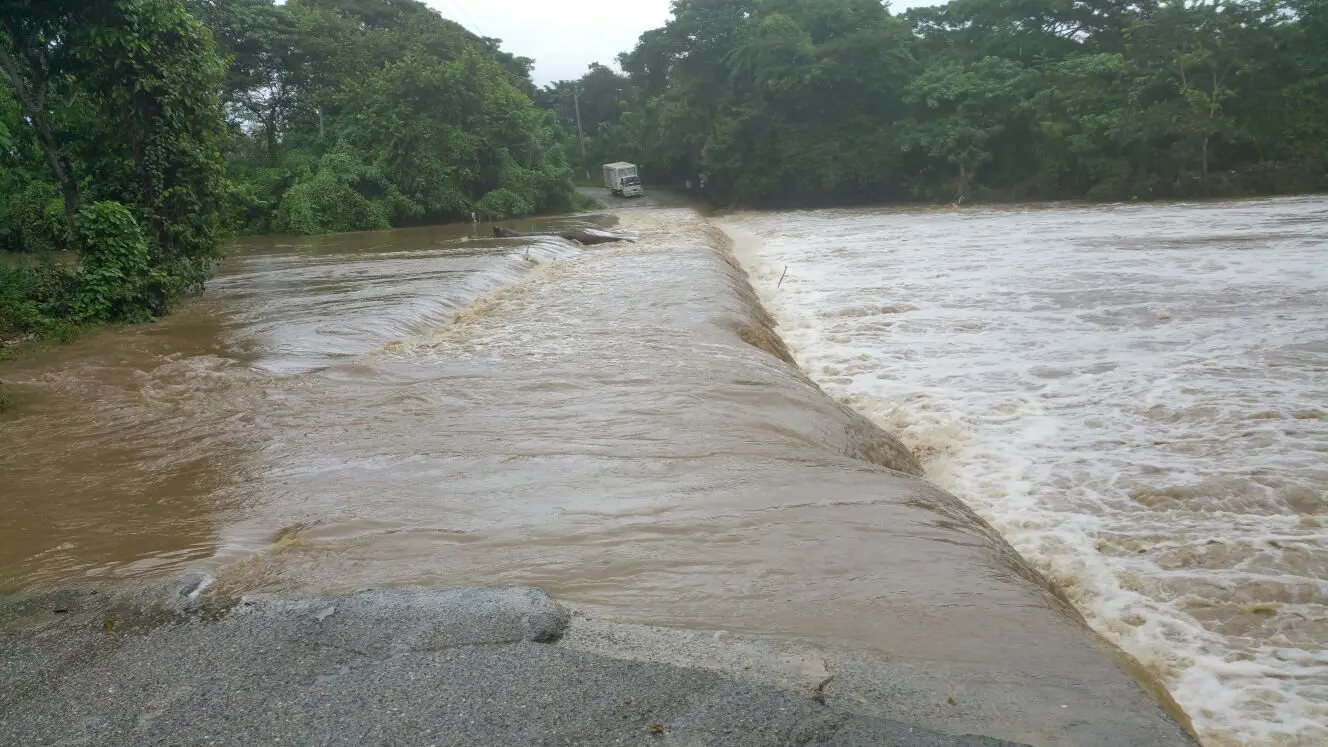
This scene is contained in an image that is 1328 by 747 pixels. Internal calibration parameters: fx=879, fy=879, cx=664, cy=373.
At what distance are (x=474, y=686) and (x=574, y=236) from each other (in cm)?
2050

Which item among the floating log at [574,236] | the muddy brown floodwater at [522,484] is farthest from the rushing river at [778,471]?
the floating log at [574,236]

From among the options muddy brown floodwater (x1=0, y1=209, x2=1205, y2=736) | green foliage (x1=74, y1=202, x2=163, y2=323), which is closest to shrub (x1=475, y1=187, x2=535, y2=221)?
green foliage (x1=74, y1=202, x2=163, y2=323)

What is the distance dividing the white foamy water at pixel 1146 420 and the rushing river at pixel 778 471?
3 cm

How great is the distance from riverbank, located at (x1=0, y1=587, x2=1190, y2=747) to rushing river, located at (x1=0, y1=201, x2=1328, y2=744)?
0.31ft

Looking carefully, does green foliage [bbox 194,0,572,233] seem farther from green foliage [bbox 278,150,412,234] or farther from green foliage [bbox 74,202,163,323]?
green foliage [bbox 74,202,163,323]

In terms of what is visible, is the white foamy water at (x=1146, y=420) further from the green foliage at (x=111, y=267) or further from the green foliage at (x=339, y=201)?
the green foliage at (x=339, y=201)

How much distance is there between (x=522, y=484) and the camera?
5160 millimetres

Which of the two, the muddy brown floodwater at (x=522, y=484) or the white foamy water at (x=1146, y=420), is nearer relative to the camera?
the muddy brown floodwater at (x=522, y=484)

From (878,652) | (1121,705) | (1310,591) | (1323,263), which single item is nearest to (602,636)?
(878,652)

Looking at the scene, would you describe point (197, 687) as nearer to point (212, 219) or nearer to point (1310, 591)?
point (1310, 591)

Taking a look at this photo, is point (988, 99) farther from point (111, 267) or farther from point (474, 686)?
point (474, 686)

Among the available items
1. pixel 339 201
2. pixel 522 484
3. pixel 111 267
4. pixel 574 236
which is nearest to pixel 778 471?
pixel 522 484

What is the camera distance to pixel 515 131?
3209 centimetres

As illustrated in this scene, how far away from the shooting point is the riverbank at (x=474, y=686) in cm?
259
